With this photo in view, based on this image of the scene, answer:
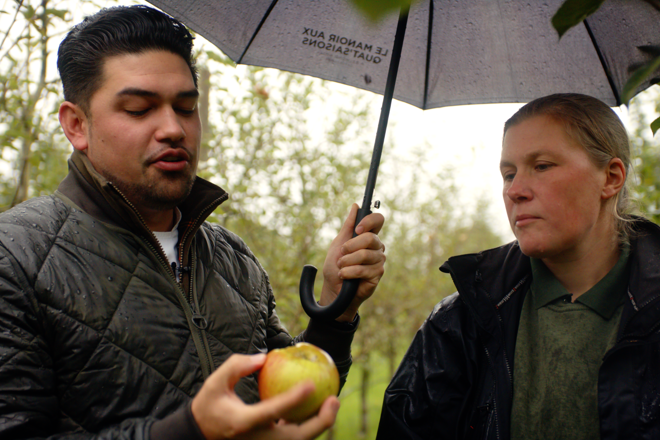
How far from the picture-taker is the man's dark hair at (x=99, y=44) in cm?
155

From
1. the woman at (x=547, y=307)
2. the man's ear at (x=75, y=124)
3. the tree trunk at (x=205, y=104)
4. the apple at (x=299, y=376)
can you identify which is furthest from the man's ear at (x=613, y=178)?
the tree trunk at (x=205, y=104)

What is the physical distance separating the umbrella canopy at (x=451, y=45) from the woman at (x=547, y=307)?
24 centimetres

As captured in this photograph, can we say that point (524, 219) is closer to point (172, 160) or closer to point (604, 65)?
point (604, 65)

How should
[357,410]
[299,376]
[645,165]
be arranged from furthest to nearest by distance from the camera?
[357,410], [645,165], [299,376]

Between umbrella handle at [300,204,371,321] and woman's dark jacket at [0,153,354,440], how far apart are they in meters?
0.23

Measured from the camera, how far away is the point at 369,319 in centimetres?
615

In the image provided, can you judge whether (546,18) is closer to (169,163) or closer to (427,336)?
(427,336)

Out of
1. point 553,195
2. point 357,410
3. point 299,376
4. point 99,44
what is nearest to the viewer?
point 299,376

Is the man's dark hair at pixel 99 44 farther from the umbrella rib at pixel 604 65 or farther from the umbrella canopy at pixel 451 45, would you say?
the umbrella rib at pixel 604 65

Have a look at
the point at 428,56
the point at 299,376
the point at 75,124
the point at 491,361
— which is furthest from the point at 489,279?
A: the point at 75,124

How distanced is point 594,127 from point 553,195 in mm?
359

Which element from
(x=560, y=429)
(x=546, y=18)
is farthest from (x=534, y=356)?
(x=546, y=18)

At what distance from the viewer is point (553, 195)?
5.82ft

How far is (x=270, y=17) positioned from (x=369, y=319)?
4.75 m
